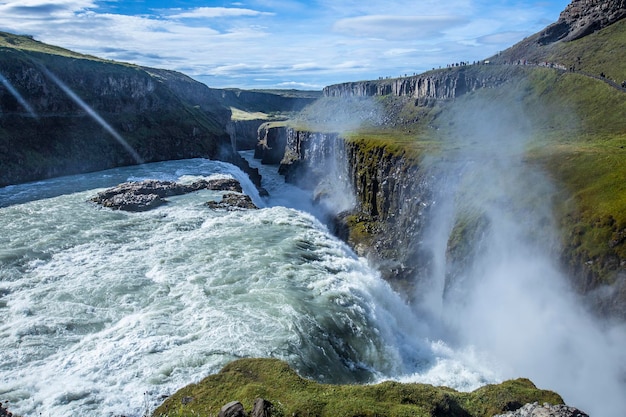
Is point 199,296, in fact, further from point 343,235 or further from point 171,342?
point 343,235

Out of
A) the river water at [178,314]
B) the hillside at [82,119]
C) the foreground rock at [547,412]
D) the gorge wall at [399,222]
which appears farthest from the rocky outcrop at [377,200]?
the hillside at [82,119]

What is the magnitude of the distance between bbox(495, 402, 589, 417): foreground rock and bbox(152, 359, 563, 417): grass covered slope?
144 centimetres

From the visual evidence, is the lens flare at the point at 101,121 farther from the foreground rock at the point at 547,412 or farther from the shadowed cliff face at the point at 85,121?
the foreground rock at the point at 547,412

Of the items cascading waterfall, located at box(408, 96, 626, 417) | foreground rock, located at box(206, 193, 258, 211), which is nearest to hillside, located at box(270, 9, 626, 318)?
cascading waterfall, located at box(408, 96, 626, 417)

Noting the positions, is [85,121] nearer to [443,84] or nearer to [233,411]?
[443,84]

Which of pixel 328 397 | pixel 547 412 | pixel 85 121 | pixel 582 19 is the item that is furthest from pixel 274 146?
pixel 547 412

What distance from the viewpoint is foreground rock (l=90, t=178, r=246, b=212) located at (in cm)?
5466

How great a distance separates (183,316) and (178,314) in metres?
0.50

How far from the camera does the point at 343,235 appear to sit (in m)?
58.8

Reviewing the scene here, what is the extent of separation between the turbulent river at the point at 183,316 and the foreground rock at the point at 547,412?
9.99 m

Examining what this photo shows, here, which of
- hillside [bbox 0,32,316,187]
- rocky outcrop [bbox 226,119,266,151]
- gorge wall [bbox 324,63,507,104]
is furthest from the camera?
rocky outcrop [bbox 226,119,266,151]

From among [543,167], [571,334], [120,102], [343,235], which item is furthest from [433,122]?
[571,334]

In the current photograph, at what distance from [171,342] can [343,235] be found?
37375mm

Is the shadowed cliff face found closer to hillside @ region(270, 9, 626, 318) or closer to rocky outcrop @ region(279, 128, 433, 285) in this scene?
hillside @ region(270, 9, 626, 318)
